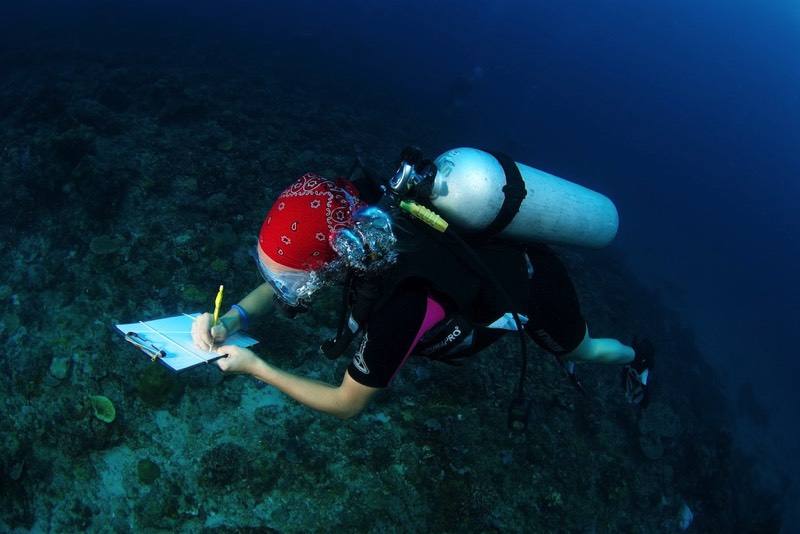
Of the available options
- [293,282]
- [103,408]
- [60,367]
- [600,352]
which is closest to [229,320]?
[293,282]

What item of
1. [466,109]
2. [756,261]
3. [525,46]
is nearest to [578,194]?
[466,109]

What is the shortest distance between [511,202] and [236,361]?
216 cm

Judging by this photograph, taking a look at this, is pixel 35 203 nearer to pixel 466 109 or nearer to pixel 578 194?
pixel 578 194

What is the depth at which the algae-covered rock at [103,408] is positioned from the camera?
5215mm

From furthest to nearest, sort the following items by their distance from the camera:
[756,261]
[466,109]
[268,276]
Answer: [756,261], [466,109], [268,276]

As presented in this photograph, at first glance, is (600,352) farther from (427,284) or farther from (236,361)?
(236,361)

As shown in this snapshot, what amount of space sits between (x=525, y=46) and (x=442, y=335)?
10657cm

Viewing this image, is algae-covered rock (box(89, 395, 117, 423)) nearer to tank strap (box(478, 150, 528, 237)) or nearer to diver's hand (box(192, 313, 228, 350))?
diver's hand (box(192, 313, 228, 350))

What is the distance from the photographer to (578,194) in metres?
3.45

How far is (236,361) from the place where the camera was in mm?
2475

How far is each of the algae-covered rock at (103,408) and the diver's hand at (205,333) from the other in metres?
3.98

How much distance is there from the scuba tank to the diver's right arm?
1674 mm

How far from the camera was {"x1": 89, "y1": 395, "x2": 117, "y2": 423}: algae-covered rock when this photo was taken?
5215 millimetres

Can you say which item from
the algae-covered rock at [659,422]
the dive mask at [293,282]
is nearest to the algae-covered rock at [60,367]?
the dive mask at [293,282]
